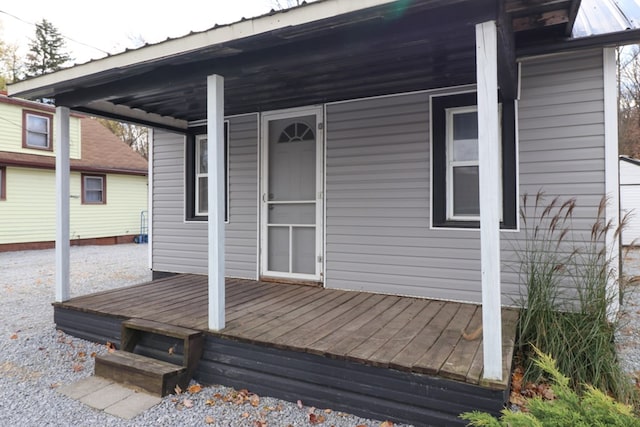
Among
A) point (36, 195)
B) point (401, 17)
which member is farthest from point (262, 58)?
point (36, 195)

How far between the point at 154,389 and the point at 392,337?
64.4 inches

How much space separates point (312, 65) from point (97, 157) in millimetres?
11776

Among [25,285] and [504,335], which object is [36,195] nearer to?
[25,285]

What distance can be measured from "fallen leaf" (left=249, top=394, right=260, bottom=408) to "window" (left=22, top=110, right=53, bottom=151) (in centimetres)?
1137

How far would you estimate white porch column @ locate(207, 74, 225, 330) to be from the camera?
9.40 feet

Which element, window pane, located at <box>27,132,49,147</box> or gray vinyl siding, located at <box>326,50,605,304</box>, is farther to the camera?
window pane, located at <box>27,132,49,147</box>

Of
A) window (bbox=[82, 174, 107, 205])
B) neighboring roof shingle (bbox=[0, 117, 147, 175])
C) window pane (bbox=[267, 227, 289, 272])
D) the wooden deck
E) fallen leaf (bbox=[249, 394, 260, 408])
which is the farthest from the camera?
window (bbox=[82, 174, 107, 205])

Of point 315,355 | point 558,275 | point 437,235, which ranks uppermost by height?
point 437,235

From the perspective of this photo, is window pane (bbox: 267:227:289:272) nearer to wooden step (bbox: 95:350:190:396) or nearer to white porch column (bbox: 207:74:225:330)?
white porch column (bbox: 207:74:225:330)

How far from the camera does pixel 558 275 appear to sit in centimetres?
295

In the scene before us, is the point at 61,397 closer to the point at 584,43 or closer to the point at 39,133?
the point at 584,43

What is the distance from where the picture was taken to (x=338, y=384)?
7.86ft

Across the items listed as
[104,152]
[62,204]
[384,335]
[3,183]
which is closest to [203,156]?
[62,204]

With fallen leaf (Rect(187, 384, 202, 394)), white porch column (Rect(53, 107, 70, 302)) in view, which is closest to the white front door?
fallen leaf (Rect(187, 384, 202, 394))
